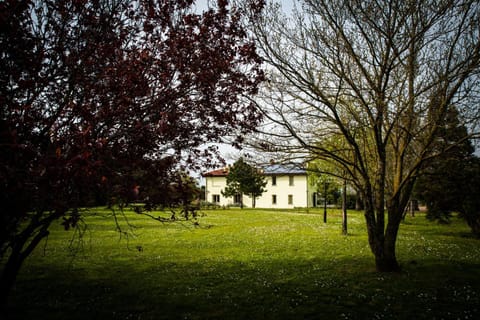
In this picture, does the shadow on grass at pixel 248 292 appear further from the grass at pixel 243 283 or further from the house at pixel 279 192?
the house at pixel 279 192

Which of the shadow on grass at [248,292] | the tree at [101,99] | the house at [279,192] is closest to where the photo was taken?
the tree at [101,99]

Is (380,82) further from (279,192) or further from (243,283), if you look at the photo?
(279,192)

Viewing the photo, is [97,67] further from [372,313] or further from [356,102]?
[356,102]

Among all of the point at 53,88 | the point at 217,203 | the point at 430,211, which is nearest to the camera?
the point at 53,88

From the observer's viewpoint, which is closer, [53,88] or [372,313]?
[53,88]

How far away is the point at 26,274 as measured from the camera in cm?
926

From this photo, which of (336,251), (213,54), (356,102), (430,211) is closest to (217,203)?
(430,211)

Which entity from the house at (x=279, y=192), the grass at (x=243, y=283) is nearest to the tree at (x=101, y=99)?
the grass at (x=243, y=283)

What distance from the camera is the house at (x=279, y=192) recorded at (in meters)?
54.2

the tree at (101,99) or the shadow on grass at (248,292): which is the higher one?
the tree at (101,99)

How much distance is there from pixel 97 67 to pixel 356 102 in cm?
757

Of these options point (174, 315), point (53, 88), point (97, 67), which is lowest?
point (174, 315)

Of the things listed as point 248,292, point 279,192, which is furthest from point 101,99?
point 279,192

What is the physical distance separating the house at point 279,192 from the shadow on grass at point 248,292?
43.4 metres
